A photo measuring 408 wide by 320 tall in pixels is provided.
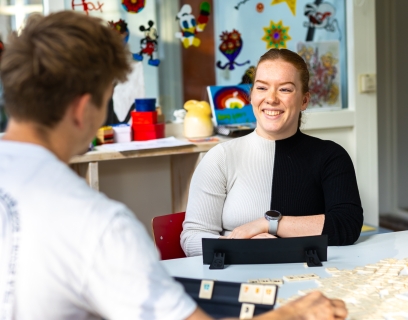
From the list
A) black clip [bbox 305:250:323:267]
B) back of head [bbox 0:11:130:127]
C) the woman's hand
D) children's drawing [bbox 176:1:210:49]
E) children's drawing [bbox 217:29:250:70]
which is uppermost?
children's drawing [bbox 176:1:210:49]

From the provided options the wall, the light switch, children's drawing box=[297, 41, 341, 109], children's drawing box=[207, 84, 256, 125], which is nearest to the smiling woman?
children's drawing box=[207, 84, 256, 125]

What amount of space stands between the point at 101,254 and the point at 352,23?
3.61m

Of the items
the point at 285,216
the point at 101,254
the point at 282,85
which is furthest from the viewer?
the point at 282,85

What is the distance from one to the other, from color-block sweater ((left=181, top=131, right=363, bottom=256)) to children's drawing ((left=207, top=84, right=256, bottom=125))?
1.47 m

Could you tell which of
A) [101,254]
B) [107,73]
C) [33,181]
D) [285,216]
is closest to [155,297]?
[101,254]

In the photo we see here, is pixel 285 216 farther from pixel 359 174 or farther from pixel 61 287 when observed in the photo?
pixel 359 174

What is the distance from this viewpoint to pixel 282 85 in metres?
2.23

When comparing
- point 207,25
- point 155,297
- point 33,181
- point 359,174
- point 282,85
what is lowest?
point 359,174

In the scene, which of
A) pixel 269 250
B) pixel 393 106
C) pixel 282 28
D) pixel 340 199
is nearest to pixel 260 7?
pixel 282 28

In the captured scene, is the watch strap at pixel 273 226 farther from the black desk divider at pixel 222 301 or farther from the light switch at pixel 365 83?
the light switch at pixel 365 83

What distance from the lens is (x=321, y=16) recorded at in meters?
4.10

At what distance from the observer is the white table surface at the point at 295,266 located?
162cm

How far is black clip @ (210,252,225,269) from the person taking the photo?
1.70 meters

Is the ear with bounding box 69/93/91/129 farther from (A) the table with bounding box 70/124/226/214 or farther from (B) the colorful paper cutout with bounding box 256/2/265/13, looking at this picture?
(B) the colorful paper cutout with bounding box 256/2/265/13
